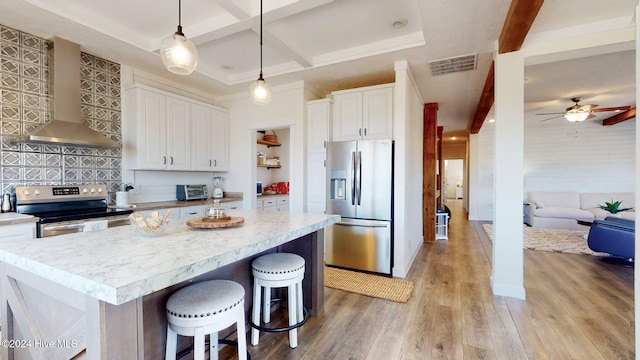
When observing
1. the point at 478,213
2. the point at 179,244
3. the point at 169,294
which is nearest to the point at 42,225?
the point at 169,294

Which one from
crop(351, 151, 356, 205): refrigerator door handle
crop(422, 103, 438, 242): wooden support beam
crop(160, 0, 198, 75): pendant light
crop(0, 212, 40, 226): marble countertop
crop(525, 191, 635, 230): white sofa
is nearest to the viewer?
crop(160, 0, 198, 75): pendant light

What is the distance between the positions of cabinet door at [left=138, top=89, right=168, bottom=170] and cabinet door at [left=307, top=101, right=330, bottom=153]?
1.99 meters

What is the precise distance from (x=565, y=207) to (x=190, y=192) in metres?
8.15

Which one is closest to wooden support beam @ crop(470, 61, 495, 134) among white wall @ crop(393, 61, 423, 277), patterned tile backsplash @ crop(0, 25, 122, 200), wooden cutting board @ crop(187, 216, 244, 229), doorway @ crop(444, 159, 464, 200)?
white wall @ crop(393, 61, 423, 277)

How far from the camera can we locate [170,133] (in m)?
3.80

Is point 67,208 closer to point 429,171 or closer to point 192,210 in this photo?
point 192,210

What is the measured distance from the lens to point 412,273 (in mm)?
3457

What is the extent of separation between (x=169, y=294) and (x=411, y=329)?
70.5 inches

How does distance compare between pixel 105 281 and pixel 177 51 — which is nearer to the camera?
pixel 105 281

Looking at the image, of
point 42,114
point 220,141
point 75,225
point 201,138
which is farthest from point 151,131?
point 75,225

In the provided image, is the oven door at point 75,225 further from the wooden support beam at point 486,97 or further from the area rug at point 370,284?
the wooden support beam at point 486,97

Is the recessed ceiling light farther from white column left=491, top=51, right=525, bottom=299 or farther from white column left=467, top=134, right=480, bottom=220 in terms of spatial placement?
white column left=467, top=134, right=480, bottom=220

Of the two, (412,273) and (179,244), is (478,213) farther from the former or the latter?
(179,244)

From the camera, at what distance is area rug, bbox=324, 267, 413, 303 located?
9.24ft
